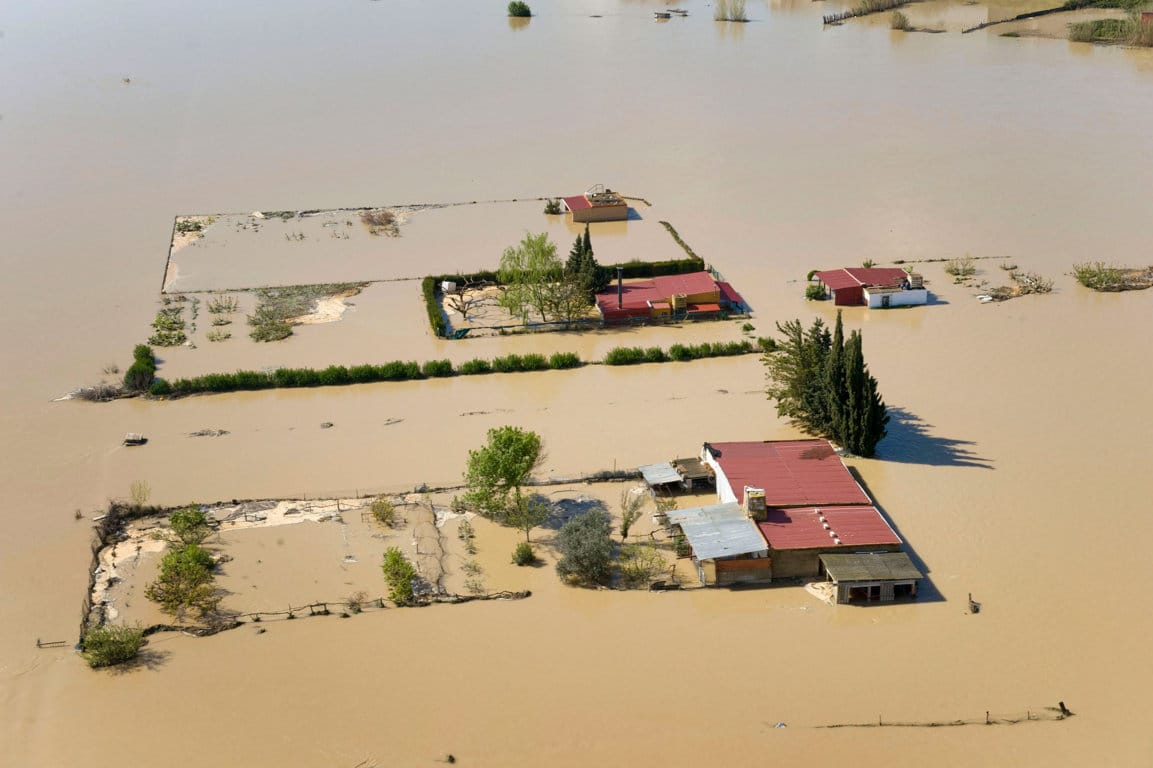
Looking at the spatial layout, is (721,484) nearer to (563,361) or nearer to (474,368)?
(563,361)

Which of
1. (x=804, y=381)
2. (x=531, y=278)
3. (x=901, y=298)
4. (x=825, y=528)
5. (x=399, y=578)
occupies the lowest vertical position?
(x=399, y=578)

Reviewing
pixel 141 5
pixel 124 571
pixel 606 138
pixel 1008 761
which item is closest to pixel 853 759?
pixel 1008 761

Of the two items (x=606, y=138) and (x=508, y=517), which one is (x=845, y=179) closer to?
(x=606, y=138)

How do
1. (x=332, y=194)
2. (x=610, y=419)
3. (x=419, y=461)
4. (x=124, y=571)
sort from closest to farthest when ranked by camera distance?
(x=124, y=571)
(x=419, y=461)
(x=610, y=419)
(x=332, y=194)

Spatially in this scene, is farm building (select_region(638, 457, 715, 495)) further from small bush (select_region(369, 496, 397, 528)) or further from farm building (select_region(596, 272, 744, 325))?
farm building (select_region(596, 272, 744, 325))

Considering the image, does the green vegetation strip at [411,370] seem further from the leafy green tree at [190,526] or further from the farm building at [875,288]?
the leafy green tree at [190,526]

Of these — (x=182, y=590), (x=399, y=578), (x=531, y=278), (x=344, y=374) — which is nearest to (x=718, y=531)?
(x=399, y=578)
